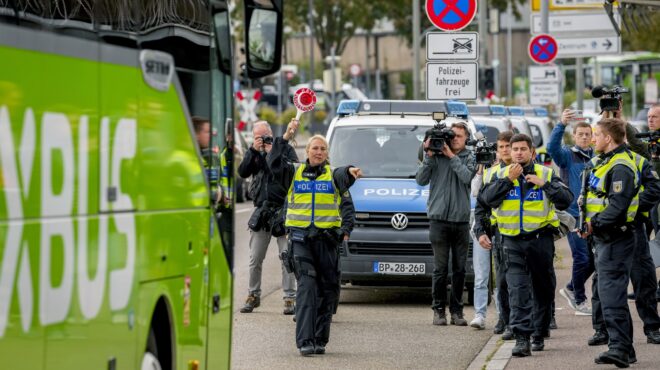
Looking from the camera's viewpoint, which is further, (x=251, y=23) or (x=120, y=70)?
(x=251, y=23)

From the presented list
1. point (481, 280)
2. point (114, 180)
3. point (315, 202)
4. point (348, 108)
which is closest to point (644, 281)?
point (481, 280)

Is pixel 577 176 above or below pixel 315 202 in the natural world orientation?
above

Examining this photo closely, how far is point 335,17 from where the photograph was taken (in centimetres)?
6525

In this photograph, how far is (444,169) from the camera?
46.1ft

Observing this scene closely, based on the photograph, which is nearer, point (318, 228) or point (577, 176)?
point (318, 228)

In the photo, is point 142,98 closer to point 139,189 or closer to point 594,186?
point 139,189

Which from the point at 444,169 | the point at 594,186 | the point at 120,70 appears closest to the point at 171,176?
the point at 120,70

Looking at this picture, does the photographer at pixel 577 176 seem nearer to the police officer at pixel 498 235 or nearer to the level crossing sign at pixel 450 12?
the police officer at pixel 498 235

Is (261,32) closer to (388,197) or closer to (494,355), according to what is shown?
(494,355)

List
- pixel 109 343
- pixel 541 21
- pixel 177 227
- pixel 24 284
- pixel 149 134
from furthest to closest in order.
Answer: pixel 541 21 < pixel 177 227 < pixel 149 134 < pixel 109 343 < pixel 24 284

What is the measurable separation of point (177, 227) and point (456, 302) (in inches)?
283

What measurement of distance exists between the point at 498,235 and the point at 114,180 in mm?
6470

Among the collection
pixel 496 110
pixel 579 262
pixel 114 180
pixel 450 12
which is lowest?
pixel 579 262

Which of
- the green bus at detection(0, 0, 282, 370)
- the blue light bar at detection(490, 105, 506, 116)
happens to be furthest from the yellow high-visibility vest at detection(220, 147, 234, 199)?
the blue light bar at detection(490, 105, 506, 116)
